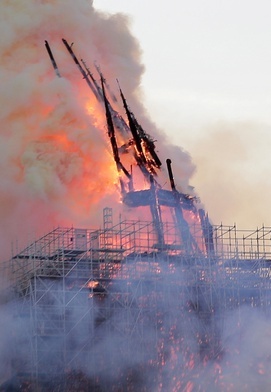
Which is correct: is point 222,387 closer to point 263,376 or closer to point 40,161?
point 263,376

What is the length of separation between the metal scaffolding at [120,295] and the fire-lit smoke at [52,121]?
370 centimetres

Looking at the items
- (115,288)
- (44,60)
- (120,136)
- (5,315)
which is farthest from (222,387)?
(44,60)

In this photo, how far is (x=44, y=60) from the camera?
107 meters

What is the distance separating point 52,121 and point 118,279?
54.6ft

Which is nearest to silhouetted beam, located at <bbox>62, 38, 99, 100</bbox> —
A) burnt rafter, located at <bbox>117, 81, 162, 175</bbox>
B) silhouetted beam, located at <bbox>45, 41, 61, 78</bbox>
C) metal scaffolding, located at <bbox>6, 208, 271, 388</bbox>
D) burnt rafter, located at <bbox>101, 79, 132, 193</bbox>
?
silhouetted beam, located at <bbox>45, 41, 61, 78</bbox>

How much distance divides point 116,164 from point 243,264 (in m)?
13.4

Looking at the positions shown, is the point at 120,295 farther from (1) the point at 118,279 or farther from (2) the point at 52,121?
(2) the point at 52,121

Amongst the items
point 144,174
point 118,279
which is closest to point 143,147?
point 144,174

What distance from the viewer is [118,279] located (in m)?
93.9

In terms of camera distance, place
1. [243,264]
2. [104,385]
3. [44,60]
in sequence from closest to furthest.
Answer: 1. [104,385]
2. [243,264]
3. [44,60]

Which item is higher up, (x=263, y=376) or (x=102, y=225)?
(x=102, y=225)

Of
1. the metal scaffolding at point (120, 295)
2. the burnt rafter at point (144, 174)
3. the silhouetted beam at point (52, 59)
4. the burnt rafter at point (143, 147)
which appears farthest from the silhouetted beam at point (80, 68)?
the metal scaffolding at point (120, 295)

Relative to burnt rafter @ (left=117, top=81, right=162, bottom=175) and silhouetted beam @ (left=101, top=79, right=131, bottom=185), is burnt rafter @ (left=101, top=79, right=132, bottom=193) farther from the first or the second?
burnt rafter @ (left=117, top=81, right=162, bottom=175)

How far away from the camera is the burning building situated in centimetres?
9200
